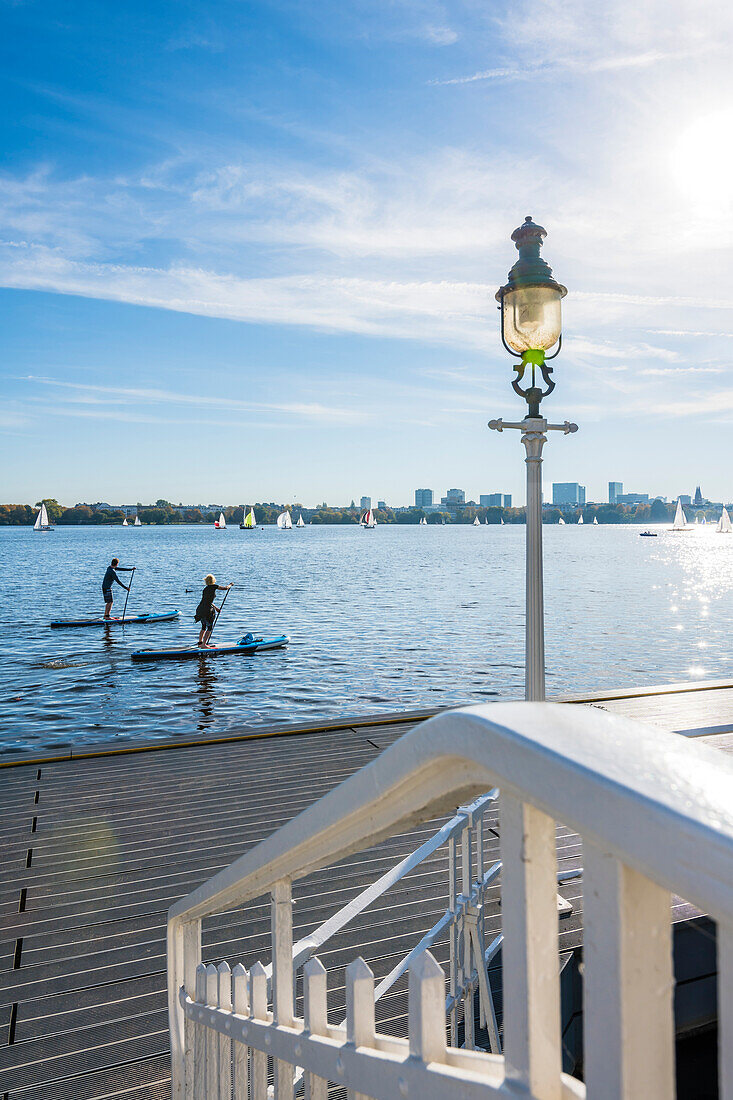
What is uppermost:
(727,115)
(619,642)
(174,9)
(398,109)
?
(174,9)

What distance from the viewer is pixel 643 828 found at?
0.53m

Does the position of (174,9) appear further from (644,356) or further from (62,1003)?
(644,356)

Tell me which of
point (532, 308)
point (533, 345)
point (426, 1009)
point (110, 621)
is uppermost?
point (532, 308)

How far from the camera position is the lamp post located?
4.81 meters

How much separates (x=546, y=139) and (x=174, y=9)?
794cm

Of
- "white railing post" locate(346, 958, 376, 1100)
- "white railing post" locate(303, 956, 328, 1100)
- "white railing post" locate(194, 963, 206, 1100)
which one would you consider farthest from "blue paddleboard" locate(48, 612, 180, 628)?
"white railing post" locate(346, 958, 376, 1100)

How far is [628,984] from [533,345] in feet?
15.8

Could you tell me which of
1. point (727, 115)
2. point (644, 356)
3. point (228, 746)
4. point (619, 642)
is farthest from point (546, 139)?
point (644, 356)

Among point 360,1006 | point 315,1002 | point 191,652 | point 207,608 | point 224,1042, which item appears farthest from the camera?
point 191,652

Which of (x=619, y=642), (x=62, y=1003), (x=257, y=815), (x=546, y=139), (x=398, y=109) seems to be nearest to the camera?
(x=62, y=1003)

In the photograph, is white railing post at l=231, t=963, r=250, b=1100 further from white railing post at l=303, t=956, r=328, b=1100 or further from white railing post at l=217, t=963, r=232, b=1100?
white railing post at l=303, t=956, r=328, b=1100

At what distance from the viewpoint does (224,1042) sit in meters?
1.76

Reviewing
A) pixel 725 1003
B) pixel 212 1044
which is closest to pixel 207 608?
pixel 212 1044

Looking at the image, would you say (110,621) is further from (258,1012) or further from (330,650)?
(258,1012)
